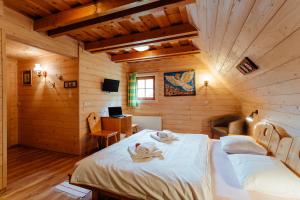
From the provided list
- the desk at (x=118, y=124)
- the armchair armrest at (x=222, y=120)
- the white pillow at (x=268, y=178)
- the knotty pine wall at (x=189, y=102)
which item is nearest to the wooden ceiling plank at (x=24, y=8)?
the desk at (x=118, y=124)

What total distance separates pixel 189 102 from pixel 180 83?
1.95 ft

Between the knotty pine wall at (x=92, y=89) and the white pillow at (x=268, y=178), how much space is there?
2919 millimetres

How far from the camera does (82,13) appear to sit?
78.7 inches

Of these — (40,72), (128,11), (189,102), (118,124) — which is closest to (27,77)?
(40,72)

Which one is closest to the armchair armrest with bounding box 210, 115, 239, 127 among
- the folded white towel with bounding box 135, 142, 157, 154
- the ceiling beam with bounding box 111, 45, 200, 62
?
the ceiling beam with bounding box 111, 45, 200, 62

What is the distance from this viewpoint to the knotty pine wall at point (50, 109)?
130 inches

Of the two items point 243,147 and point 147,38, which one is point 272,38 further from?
point 147,38

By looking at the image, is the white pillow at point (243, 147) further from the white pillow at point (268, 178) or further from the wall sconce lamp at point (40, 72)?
the wall sconce lamp at point (40, 72)

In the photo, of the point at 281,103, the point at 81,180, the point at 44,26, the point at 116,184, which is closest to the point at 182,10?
the point at 281,103

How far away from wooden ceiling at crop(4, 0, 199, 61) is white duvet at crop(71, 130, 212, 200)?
168 centimetres

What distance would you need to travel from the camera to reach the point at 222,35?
1.63 meters

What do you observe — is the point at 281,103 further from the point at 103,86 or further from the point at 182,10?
the point at 103,86

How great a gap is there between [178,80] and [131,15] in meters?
2.74

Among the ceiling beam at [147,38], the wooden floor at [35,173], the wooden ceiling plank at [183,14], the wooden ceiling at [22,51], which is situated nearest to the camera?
the wooden floor at [35,173]
